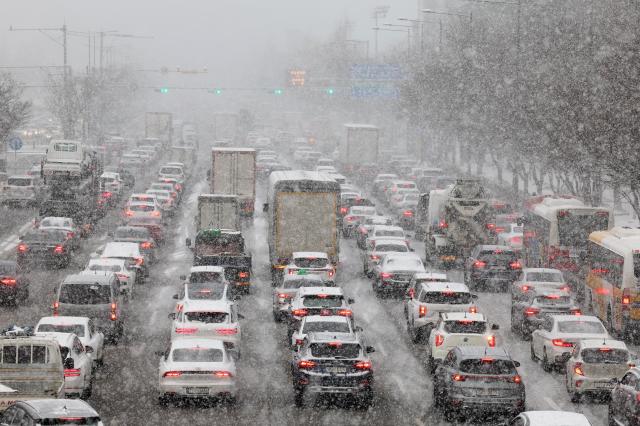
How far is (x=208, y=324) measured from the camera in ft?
98.4

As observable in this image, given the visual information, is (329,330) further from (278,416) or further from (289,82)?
(289,82)

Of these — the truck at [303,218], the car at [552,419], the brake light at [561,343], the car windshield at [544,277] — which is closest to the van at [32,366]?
the car at [552,419]

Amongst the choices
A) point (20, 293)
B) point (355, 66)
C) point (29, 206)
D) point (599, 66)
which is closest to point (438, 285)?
point (20, 293)

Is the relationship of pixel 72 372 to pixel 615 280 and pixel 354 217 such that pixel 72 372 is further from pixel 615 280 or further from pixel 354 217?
pixel 354 217

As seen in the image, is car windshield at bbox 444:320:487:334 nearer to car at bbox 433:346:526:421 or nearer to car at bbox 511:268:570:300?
car at bbox 433:346:526:421

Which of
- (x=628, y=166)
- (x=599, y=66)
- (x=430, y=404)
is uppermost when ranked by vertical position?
(x=599, y=66)

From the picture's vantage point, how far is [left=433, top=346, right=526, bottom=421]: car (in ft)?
76.8

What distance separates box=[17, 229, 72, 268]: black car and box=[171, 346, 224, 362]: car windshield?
22.2 meters

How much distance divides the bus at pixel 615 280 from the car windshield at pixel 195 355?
40.6 feet

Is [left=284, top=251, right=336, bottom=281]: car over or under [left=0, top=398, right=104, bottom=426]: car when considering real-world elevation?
under

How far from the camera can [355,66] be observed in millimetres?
114250

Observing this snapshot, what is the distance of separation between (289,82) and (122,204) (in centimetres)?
6538

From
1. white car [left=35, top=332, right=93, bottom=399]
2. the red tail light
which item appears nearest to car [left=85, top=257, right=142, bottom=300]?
the red tail light

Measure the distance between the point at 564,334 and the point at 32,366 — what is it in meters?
12.0
